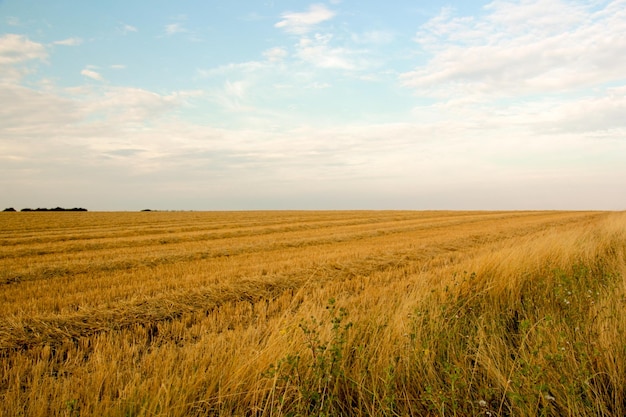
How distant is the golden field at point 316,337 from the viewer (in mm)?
2920

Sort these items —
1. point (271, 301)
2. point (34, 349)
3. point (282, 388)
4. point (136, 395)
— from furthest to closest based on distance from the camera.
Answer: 1. point (271, 301)
2. point (34, 349)
3. point (282, 388)
4. point (136, 395)

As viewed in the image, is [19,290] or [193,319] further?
[19,290]

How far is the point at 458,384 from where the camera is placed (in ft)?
10.1

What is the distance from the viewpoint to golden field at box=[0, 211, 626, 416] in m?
2.92

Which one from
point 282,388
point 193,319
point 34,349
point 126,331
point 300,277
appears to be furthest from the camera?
Result: point 300,277

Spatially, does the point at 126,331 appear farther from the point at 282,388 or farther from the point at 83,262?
the point at 83,262

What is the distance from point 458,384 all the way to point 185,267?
9.24m

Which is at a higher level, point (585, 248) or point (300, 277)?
point (585, 248)

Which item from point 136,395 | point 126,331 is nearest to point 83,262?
point 126,331

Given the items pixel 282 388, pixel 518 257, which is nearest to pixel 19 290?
pixel 282 388

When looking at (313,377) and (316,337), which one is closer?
(313,377)

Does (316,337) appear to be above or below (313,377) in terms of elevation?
above

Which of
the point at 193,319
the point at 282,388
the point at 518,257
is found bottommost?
the point at 193,319

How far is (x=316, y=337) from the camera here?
3.28 metres
